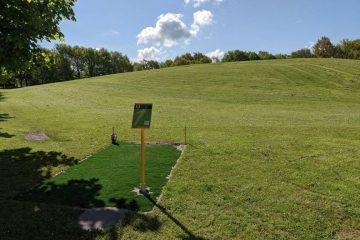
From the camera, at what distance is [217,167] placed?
1511 centimetres

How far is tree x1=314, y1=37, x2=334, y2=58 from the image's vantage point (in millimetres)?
122500

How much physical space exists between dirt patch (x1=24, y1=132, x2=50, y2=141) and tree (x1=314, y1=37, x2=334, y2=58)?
11449cm

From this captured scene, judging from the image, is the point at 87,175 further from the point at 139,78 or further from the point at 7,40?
the point at 139,78

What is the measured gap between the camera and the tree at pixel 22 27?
14.1 m

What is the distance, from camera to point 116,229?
9.61 metres

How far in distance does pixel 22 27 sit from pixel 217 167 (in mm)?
8847

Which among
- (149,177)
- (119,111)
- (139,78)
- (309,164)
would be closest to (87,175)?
(149,177)

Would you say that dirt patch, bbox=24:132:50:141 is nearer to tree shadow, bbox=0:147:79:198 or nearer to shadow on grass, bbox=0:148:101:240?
tree shadow, bbox=0:147:79:198

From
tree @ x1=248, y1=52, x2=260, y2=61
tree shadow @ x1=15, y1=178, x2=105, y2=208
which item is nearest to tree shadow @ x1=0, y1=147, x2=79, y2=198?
tree shadow @ x1=15, y1=178, x2=105, y2=208

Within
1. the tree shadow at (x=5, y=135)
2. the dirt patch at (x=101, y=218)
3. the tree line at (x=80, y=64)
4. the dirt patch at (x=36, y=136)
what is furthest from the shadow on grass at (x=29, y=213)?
the tree line at (x=80, y=64)

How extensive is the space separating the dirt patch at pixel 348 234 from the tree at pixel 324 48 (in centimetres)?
12191

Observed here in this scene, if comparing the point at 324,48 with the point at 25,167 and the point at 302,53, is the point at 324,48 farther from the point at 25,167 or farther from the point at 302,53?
the point at 25,167

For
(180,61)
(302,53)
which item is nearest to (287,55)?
(302,53)

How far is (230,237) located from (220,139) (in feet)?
38.0
